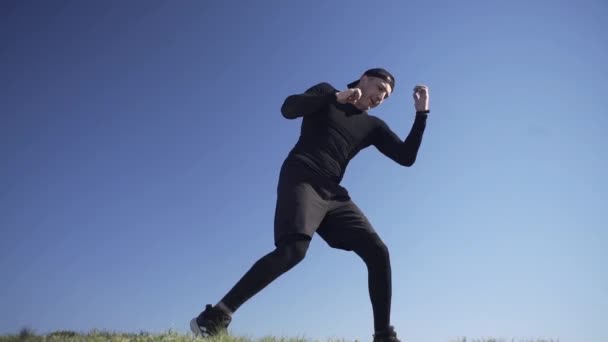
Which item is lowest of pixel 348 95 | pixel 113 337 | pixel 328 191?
pixel 113 337

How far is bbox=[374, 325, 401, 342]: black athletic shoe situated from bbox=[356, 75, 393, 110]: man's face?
2554mm

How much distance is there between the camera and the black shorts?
16.7ft

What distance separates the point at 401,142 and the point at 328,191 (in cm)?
133

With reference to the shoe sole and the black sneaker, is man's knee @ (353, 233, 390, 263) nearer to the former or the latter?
the black sneaker

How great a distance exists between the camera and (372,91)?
596 cm

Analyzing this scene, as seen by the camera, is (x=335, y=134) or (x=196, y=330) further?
(x=335, y=134)

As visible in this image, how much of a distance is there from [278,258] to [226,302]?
656mm

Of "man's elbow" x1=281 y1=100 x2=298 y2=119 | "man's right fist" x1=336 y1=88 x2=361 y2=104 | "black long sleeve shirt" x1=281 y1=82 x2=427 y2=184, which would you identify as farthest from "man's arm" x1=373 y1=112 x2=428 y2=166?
"man's elbow" x1=281 y1=100 x2=298 y2=119

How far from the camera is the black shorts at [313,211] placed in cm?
508

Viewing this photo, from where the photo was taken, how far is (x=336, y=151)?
5727 mm

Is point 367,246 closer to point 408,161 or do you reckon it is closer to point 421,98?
point 408,161

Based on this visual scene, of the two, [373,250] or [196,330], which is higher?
[373,250]

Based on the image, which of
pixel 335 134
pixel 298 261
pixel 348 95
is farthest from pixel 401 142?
pixel 298 261

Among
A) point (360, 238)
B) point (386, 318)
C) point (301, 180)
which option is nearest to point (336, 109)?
point (301, 180)
